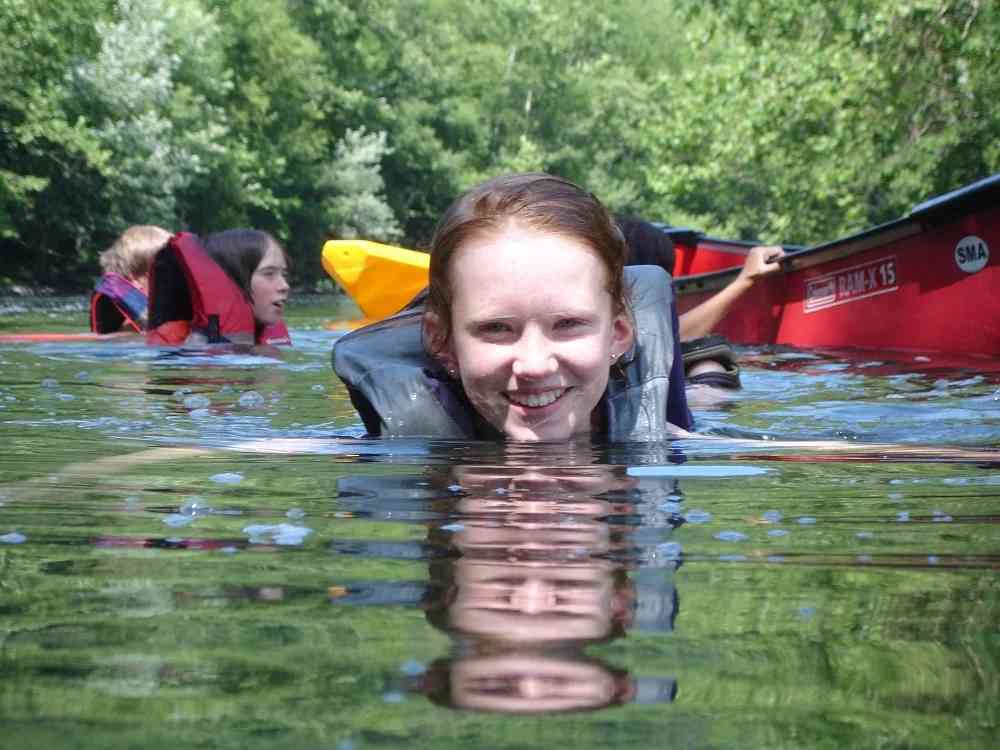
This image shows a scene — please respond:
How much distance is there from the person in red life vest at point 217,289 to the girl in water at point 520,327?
5.71 metres

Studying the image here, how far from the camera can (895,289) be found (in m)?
9.33

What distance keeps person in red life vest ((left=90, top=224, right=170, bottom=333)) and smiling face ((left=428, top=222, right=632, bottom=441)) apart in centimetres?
736

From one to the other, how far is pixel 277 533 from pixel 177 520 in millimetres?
247

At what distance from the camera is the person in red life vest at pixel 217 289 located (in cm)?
938

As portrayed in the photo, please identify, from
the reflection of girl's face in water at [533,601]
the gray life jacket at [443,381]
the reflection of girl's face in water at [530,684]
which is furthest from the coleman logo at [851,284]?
the reflection of girl's face in water at [530,684]

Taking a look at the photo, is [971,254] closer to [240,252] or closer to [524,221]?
[240,252]

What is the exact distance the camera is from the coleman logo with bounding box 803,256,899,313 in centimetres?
935

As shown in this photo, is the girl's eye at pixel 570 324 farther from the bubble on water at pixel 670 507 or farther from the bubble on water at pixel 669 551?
the bubble on water at pixel 669 551

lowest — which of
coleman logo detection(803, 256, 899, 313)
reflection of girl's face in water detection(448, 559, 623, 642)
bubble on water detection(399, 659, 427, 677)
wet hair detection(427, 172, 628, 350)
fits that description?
bubble on water detection(399, 659, 427, 677)

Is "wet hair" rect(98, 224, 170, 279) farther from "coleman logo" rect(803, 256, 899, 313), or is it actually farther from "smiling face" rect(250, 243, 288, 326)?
"coleman logo" rect(803, 256, 899, 313)

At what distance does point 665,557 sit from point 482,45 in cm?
5597

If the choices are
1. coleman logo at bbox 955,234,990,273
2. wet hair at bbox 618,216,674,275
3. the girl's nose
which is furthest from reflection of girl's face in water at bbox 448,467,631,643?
coleman logo at bbox 955,234,990,273

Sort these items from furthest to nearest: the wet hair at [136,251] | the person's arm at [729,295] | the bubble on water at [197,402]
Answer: the wet hair at [136,251]
the person's arm at [729,295]
the bubble on water at [197,402]

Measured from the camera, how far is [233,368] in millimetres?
8211
